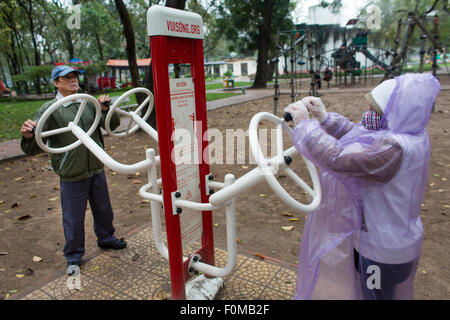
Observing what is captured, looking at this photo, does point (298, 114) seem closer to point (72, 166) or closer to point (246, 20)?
point (72, 166)

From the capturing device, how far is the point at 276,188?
131cm

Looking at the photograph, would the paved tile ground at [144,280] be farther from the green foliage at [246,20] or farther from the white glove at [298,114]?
the green foliage at [246,20]

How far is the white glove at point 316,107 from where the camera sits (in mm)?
1790

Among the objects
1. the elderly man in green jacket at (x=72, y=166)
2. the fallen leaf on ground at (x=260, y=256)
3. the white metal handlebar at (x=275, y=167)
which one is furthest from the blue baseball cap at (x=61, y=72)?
the fallen leaf on ground at (x=260, y=256)

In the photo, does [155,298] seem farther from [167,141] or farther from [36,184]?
[36,184]

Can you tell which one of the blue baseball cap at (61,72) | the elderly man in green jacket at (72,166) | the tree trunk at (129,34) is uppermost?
the tree trunk at (129,34)

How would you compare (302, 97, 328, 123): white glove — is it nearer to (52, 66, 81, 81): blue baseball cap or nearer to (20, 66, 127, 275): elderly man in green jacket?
(20, 66, 127, 275): elderly man in green jacket

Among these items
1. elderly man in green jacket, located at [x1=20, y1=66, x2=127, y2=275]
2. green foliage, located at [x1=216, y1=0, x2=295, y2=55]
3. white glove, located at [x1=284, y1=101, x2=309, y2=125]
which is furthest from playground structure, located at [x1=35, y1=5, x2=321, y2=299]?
green foliage, located at [x1=216, y1=0, x2=295, y2=55]

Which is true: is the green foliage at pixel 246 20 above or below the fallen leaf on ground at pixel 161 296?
above

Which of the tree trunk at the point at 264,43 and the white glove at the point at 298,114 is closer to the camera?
the white glove at the point at 298,114

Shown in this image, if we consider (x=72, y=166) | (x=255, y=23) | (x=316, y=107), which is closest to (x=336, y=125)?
(x=316, y=107)

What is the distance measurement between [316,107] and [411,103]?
0.51 m

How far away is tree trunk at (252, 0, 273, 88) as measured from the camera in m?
17.1
